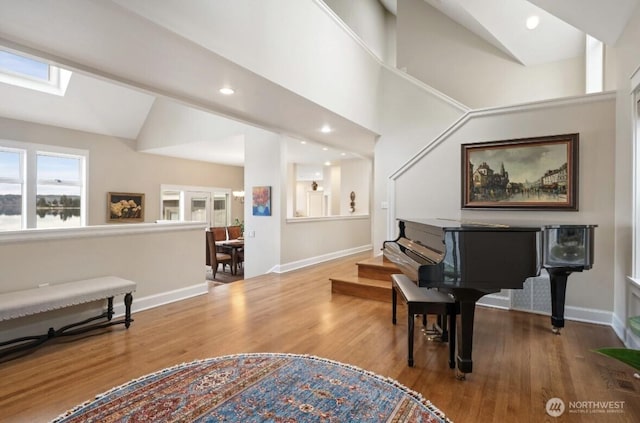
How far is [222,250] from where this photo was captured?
25.1ft

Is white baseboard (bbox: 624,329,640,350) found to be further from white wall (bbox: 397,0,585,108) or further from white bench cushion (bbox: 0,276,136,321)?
white wall (bbox: 397,0,585,108)

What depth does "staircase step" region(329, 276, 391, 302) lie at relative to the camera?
418cm

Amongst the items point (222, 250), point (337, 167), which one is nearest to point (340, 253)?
point (222, 250)

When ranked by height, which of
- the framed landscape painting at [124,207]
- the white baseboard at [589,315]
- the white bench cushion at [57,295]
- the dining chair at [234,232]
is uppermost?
the framed landscape painting at [124,207]

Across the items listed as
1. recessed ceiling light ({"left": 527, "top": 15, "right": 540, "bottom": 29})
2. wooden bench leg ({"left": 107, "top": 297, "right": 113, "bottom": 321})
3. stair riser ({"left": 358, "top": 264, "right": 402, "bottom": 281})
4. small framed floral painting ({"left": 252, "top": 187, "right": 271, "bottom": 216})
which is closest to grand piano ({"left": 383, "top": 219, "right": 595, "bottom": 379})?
stair riser ({"left": 358, "top": 264, "right": 402, "bottom": 281})

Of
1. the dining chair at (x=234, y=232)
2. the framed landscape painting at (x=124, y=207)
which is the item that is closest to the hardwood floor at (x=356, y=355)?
the dining chair at (x=234, y=232)

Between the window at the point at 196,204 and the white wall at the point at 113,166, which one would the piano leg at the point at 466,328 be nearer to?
the white wall at the point at 113,166

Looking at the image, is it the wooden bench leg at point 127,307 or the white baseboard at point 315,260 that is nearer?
the wooden bench leg at point 127,307

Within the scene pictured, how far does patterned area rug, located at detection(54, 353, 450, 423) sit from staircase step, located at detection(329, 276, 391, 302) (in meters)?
1.77

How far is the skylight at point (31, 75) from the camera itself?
219 inches

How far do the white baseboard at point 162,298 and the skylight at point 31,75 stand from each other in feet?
14.6

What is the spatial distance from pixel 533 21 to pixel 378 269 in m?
5.22

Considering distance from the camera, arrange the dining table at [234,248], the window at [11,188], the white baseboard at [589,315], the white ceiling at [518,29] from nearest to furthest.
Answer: the white baseboard at [589,315], the white ceiling at [518,29], the window at [11,188], the dining table at [234,248]

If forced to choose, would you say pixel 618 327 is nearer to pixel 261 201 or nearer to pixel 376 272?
pixel 376 272
